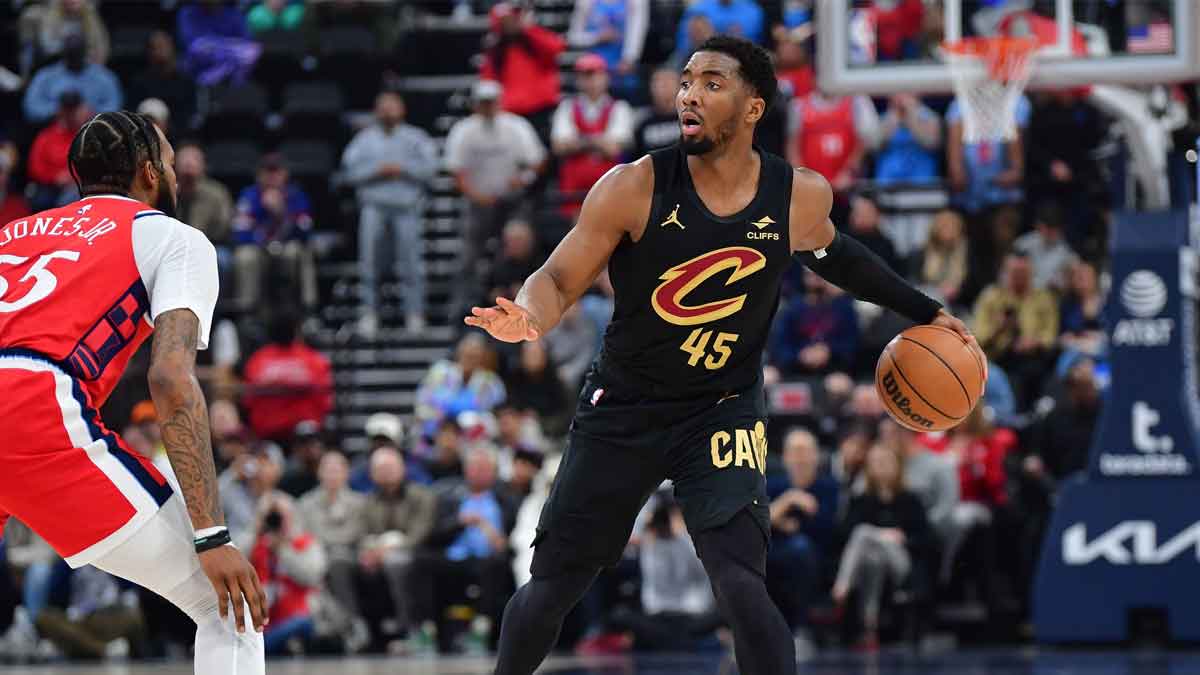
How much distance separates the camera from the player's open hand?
5285mm

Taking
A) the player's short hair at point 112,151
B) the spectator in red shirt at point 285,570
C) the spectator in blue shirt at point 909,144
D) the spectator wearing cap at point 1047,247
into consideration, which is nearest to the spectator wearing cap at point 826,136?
the spectator in blue shirt at point 909,144

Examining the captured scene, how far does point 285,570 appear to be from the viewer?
12.4m

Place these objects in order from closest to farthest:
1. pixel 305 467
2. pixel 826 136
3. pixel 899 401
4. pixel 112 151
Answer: pixel 112 151 → pixel 899 401 → pixel 305 467 → pixel 826 136

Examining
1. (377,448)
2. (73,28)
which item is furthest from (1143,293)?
(73,28)

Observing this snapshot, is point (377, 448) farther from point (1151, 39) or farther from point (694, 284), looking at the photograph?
point (694, 284)

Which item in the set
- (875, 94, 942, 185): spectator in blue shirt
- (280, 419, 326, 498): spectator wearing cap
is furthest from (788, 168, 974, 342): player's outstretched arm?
(875, 94, 942, 185): spectator in blue shirt

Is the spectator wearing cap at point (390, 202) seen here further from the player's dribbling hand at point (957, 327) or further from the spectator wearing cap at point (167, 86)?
the player's dribbling hand at point (957, 327)

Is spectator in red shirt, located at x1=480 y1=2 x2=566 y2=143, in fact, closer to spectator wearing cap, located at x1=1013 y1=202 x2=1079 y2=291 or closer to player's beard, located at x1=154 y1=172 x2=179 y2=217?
spectator wearing cap, located at x1=1013 y1=202 x2=1079 y2=291

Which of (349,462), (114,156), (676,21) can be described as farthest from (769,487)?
(114,156)

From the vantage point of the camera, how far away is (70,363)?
4.75 meters

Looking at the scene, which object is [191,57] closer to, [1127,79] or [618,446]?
[1127,79]

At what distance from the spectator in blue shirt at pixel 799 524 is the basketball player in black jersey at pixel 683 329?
618 cm

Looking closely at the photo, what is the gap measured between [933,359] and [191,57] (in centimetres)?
1276

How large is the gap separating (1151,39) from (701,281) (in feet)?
19.5
